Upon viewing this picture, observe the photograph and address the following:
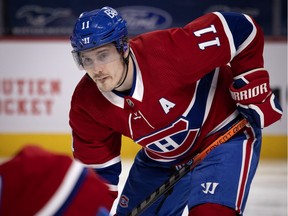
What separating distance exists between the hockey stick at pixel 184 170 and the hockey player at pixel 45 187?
57.4 inches

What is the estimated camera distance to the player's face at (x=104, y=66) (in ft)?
7.56

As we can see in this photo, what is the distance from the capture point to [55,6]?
21.6 feet

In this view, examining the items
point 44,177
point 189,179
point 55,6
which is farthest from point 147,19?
point 44,177

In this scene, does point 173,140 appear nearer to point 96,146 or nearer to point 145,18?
point 96,146

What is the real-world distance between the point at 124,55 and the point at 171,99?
0.23 m

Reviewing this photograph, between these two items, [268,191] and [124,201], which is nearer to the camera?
[124,201]

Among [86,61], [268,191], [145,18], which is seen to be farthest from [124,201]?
[145,18]

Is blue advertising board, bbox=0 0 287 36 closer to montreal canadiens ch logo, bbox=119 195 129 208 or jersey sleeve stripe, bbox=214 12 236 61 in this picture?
montreal canadiens ch logo, bbox=119 195 129 208

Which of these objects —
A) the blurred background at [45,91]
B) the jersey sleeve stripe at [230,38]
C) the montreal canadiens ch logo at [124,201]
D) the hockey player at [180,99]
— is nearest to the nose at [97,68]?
the hockey player at [180,99]

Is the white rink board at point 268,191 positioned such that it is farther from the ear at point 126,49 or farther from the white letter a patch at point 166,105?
the ear at point 126,49

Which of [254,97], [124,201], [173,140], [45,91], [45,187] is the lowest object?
[45,91]

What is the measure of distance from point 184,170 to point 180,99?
0.88 feet

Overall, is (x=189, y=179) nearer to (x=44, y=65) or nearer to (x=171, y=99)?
(x=171, y=99)

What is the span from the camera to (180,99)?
2.44 metres
